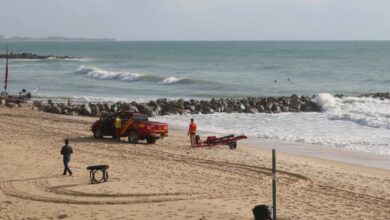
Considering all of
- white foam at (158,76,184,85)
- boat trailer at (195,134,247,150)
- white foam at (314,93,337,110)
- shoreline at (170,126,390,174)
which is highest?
white foam at (158,76,184,85)

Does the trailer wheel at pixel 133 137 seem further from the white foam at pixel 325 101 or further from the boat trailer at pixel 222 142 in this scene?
the white foam at pixel 325 101

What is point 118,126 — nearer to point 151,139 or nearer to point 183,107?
point 151,139

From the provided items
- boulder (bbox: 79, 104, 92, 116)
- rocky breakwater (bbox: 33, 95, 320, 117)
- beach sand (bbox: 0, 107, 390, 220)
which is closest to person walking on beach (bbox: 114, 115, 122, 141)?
beach sand (bbox: 0, 107, 390, 220)

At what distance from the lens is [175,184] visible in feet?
57.8

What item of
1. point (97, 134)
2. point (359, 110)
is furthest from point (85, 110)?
point (359, 110)

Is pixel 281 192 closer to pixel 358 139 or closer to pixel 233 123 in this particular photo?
pixel 358 139

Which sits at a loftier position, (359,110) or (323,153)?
(359,110)

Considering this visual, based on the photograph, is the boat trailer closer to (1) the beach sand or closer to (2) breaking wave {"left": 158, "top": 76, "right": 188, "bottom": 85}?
(1) the beach sand

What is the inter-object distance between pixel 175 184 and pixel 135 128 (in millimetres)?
9072

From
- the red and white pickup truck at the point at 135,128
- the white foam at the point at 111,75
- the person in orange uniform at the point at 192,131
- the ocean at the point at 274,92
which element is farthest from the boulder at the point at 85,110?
the white foam at the point at 111,75

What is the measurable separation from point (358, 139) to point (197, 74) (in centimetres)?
5366

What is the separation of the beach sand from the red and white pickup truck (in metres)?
0.54

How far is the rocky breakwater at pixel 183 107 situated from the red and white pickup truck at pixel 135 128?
38.5ft

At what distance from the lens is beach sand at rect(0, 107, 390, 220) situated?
1482 cm
